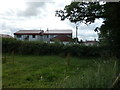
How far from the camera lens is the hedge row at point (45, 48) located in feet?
60.6

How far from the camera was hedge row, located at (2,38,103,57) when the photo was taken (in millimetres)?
18484

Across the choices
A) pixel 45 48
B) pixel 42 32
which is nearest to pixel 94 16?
pixel 45 48

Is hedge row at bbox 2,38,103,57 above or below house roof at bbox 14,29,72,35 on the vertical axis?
below

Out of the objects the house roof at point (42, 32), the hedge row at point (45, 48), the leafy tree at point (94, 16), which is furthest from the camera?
the house roof at point (42, 32)

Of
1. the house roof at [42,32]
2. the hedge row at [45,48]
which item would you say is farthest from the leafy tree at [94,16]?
the house roof at [42,32]

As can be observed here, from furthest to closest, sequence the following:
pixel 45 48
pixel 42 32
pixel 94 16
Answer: pixel 42 32, pixel 45 48, pixel 94 16

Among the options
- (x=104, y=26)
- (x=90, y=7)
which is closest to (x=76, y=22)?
(x=90, y=7)

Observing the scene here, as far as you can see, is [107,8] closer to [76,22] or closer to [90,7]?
[90,7]

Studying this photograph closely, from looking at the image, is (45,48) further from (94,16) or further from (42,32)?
(42,32)

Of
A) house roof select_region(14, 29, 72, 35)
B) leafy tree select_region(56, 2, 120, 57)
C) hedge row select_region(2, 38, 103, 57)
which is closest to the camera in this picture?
leafy tree select_region(56, 2, 120, 57)

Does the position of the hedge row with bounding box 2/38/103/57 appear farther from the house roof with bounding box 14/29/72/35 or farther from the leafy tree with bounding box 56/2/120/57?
the house roof with bounding box 14/29/72/35

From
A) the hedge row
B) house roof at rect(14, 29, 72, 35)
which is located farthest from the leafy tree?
house roof at rect(14, 29, 72, 35)

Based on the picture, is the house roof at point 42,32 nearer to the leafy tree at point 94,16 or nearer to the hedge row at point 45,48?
the hedge row at point 45,48

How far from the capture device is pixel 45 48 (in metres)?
19.2
